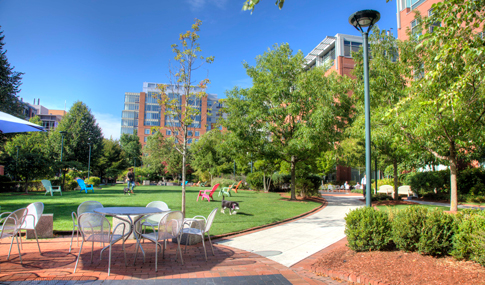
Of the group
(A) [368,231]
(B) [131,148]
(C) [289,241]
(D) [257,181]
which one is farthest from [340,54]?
(B) [131,148]

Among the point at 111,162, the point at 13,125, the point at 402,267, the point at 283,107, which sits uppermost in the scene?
the point at 283,107

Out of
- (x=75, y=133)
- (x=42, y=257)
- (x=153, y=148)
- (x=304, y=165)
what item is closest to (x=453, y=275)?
(x=42, y=257)

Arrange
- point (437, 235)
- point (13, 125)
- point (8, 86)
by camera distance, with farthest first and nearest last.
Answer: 1. point (8, 86)
2. point (13, 125)
3. point (437, 235)

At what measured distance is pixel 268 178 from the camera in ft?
86.4

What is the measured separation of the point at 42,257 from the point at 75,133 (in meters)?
38.9

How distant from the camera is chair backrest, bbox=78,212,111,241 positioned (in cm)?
451

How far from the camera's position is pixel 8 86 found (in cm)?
2130

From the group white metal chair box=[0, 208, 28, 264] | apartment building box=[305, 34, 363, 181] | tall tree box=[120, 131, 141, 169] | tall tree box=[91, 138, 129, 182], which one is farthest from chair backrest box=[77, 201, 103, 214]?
tall tree box=[120, 131, 141, 169]

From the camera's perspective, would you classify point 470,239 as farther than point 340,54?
No

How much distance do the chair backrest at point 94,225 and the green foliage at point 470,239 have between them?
5592mm

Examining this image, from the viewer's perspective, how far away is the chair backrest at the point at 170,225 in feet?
15.5

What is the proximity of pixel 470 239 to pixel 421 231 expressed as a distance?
70 cm

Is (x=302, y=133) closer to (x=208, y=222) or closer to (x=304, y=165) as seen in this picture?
(x=304, y=165)

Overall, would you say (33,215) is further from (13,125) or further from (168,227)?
(168,227)
